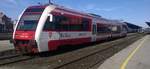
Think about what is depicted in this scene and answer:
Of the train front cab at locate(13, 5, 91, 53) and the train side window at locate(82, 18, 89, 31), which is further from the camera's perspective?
the train side window at locate(82, 18, 89, 31)

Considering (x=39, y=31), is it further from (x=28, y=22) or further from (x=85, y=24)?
(x=85, y=24)

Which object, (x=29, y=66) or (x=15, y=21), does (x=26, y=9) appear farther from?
(x=29, y=66)

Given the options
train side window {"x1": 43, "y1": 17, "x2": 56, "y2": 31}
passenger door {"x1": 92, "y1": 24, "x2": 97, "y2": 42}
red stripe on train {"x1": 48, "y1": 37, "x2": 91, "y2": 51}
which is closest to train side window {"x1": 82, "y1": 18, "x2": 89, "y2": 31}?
red stripe on train {"x1": 48, "y1": 37, "x2": 91, "y2": 51}

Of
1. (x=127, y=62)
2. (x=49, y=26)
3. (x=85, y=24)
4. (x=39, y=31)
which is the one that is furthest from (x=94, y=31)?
Result: (x=127, y=62)

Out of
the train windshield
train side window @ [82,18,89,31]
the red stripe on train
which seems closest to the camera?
the train windshield

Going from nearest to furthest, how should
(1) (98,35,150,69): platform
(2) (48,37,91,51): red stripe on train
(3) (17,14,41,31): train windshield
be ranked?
(1) (98,35,150,69): platform
(3) (17,14,41,31): train windshield
(2) (48,37,91,51): red stripe on train

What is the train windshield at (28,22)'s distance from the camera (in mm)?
17109

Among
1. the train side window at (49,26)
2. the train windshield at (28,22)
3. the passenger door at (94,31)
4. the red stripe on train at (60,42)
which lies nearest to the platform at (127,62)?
→ the red stripe on train at (60,42)

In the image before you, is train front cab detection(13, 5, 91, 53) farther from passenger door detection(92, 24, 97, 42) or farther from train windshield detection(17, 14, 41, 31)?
passenger door detection(92, 24, 97, 42)

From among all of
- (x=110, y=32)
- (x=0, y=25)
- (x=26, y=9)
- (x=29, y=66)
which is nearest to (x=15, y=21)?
(x=26, y=9)

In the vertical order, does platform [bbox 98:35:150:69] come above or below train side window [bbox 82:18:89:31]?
below

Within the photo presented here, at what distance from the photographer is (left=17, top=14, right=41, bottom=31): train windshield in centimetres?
1711

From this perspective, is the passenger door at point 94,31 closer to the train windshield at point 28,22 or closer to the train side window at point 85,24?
the train side window at point 85,24

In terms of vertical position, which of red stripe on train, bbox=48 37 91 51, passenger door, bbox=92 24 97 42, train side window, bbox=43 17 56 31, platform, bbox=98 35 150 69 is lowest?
platform, bbox=98 35 150 69
